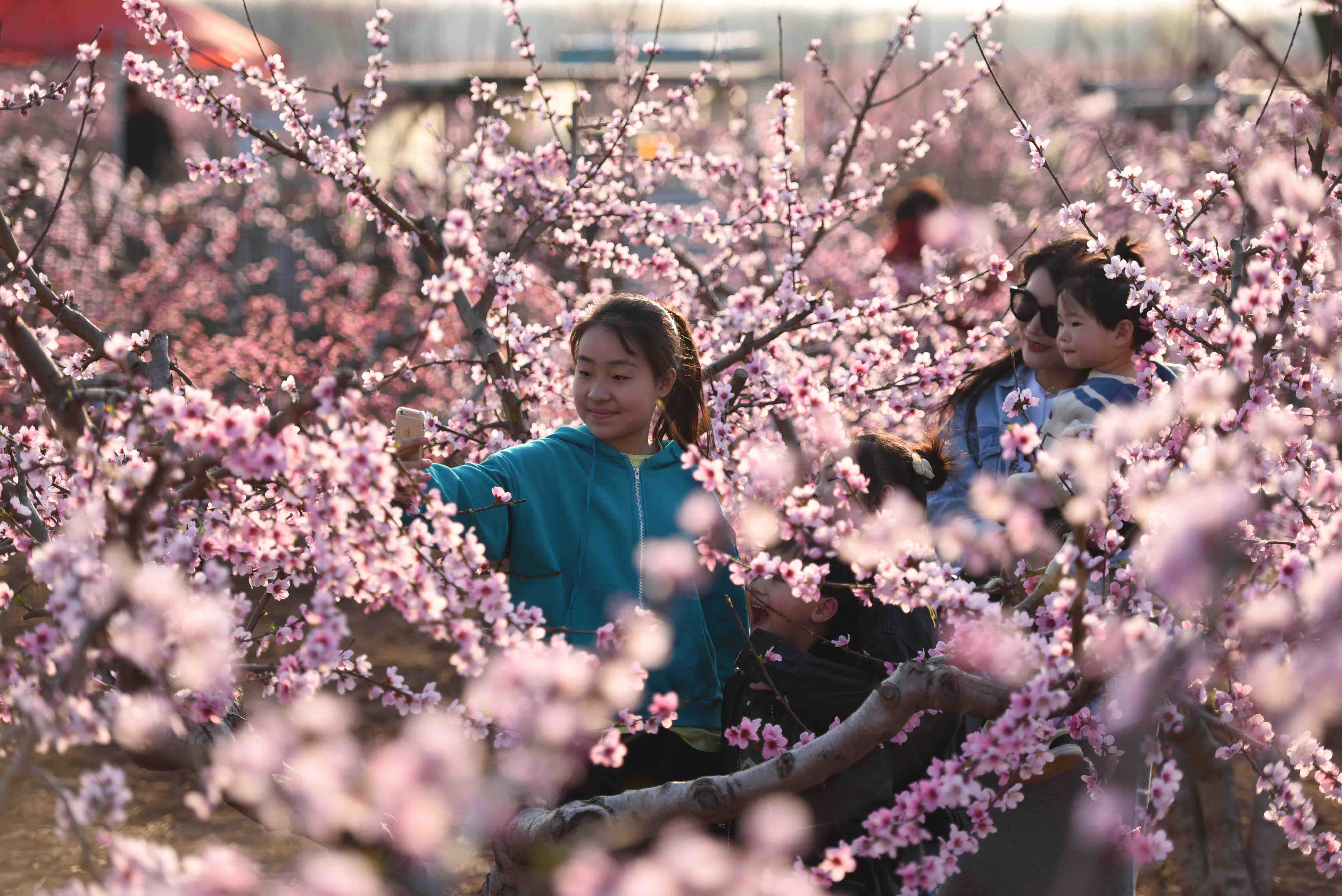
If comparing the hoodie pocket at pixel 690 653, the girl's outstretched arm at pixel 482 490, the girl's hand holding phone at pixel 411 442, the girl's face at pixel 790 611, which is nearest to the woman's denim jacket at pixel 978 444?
the girl's face at pixel 790 611

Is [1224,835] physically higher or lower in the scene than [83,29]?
lower

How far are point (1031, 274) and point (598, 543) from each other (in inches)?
65.8

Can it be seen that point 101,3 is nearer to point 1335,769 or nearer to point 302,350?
point 302,350

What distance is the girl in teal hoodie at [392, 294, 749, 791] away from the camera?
2.68m

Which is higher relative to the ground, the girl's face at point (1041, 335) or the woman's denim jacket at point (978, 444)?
the girl's face at point (1041, 335)

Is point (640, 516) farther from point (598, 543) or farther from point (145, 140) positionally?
point (145, 140)

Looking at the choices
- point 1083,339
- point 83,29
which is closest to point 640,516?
point 1083,339

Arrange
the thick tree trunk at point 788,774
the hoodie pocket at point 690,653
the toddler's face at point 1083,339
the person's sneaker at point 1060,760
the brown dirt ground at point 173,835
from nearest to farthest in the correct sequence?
1. the thick tree trunk at point 788,774
2. the person's sneaker at point 1060,760
3. the hoodie pocket at point 690,653
4. the toddler's face at point 1083,339
5. the brown dirt ground at point 173,835

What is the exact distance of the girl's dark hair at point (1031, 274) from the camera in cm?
326

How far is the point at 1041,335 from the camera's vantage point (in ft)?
11.0

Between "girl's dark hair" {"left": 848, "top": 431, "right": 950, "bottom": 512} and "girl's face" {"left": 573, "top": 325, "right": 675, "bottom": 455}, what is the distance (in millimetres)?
543

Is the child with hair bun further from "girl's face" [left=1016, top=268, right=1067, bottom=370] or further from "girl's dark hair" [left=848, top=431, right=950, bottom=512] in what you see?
"girl's dark hair" [left=848, top=431, right=950, bottom=512]

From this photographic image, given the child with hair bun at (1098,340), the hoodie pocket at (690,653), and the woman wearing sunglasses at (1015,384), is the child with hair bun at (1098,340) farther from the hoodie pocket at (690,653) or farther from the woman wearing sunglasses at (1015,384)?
Result: the hoodie pocket at (690,653)

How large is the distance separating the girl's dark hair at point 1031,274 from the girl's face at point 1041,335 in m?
0.02
